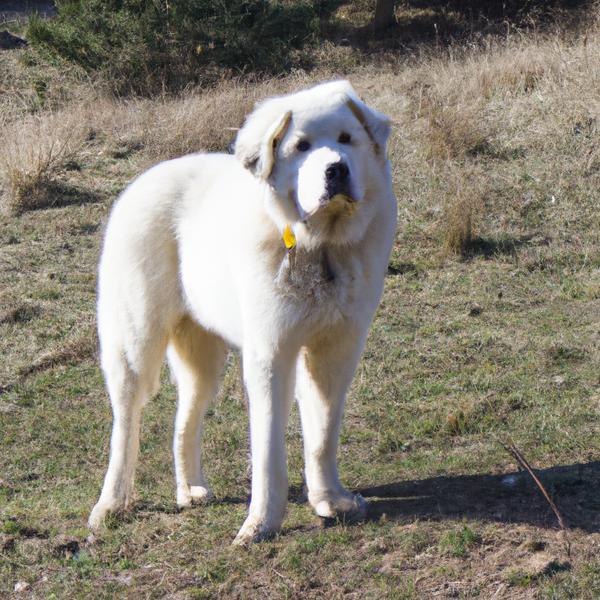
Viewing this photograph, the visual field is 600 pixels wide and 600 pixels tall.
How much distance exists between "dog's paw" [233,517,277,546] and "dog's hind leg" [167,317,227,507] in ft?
2.59

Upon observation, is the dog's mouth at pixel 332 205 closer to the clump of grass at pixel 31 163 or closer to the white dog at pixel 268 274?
the white dog at pixel 268 274

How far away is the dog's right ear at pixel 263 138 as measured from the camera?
369 centimetres

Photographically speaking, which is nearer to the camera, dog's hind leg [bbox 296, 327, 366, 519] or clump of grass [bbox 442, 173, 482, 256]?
dog's hind leg [bbox 296, 327, 366, 519]

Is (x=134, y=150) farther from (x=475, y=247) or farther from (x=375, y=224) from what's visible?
(x=375, y=224)

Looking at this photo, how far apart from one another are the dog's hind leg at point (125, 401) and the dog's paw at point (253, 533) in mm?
892

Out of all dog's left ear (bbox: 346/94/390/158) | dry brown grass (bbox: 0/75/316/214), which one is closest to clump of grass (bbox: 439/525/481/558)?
dog's left ear (bbox: 346/94/390/158)

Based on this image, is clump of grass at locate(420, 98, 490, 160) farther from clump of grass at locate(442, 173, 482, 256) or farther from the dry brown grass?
the dry brown grass

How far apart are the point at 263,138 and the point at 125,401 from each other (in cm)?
164

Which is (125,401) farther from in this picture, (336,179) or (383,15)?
(383,15)

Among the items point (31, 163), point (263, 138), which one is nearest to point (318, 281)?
point (263, 138)

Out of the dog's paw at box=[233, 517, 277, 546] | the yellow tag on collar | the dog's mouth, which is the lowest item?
the dog's paw at box=[233, 517, 277, 546]

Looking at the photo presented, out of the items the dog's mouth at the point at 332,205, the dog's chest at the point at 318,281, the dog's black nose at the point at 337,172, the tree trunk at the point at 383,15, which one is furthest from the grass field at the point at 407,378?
the tree trunk at the point at 383,15

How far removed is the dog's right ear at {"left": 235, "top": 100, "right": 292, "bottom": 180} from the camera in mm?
3686

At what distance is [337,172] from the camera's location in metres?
3.52
